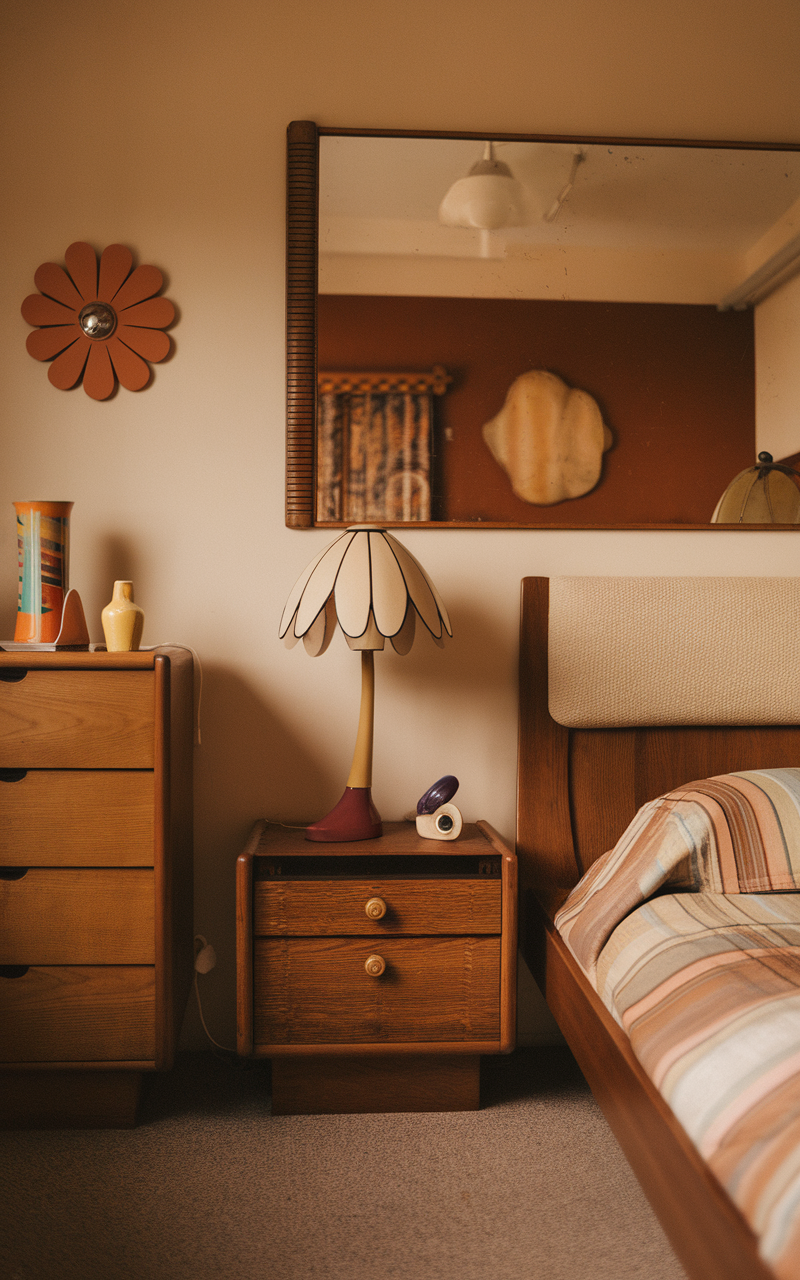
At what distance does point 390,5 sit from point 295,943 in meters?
2.05

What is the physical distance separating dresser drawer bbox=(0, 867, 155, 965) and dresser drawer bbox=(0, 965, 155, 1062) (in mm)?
29

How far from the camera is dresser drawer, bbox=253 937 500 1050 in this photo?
157 centimetres

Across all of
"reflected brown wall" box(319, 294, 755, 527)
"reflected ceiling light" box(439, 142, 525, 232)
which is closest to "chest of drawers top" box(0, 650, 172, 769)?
"reflected brown wall" box(319, 294, 755, 527)

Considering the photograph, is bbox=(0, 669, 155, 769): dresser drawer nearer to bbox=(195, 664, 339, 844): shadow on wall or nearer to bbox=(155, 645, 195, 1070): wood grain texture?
bbox=(155, 645, 195, 1070): wood grain texture

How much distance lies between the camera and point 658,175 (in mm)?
1946

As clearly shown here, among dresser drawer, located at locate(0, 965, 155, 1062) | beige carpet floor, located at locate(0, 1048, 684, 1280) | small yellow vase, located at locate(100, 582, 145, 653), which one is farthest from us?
small yellow vase, located at locate(100, 582, 145, 653)

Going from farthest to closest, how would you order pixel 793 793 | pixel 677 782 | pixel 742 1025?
pixel 677 782 → pixel 793 793 → pixel 742 1025

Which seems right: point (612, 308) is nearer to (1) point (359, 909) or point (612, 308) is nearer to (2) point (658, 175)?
(2) point (658, 175)

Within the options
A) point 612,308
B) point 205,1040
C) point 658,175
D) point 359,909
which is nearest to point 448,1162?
point 359,909

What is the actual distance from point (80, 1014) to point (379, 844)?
2.05 ft

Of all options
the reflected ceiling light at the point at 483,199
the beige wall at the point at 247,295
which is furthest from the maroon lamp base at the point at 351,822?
the reflected ceiling light at the point at 483,199

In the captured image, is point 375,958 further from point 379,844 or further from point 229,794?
point 229,794

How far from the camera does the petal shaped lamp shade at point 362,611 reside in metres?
1.56

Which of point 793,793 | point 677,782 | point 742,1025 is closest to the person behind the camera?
point 742,1025
